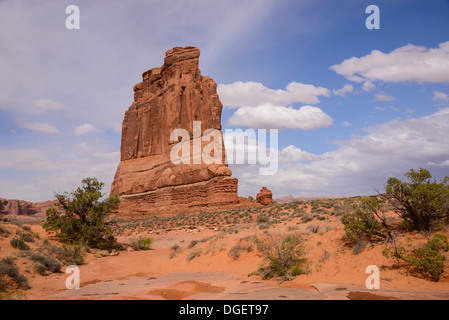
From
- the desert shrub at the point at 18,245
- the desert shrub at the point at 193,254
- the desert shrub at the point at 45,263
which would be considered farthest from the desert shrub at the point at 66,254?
the desert shrub at the point at 193,254

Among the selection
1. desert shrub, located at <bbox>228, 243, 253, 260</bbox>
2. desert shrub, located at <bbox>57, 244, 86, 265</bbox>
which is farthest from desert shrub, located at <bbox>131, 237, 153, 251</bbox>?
desert shrub, located at <bbox>228, 243, 253, 260</bbox>

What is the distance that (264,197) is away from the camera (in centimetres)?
4409

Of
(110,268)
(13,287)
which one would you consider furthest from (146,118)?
(13,287)

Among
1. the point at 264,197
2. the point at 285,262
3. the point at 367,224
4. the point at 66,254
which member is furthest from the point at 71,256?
the point at 264,197

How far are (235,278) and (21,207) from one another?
374 ft

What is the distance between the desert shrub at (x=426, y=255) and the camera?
6996mm

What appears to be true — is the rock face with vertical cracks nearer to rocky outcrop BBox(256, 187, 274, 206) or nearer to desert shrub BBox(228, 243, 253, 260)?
rocky outcrop BBox(256, 187, 274, 206)

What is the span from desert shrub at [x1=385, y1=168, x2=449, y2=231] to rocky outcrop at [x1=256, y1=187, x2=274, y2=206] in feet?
113

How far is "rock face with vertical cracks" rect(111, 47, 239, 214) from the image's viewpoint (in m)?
42.5

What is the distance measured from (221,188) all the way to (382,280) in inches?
1293

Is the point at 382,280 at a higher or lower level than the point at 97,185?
lower

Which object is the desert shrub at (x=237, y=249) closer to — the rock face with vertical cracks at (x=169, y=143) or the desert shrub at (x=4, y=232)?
the desert shrub at (x=4, y=232)
